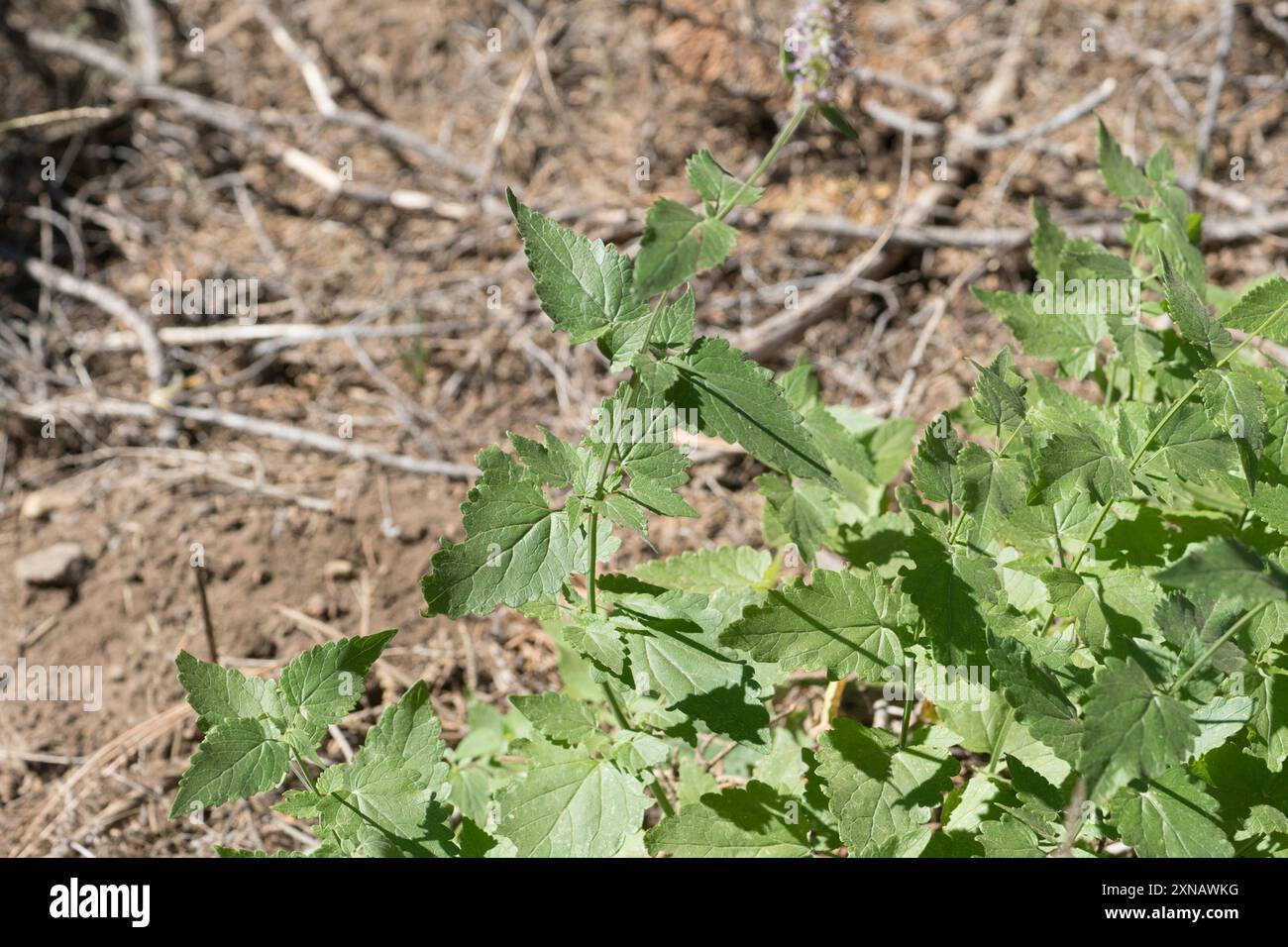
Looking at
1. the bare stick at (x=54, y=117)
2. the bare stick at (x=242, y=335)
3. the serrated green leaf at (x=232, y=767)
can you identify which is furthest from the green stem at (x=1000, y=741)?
the bare stick at (x=54, y=117)

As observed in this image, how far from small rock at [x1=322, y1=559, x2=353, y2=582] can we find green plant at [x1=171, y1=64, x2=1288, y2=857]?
1.54 m

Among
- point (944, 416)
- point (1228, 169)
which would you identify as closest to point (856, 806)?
point (944, 416)

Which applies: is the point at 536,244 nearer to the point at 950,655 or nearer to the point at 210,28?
the point at 950,655

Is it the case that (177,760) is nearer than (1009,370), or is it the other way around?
(1009,370)

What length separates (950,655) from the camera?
6.33 feet

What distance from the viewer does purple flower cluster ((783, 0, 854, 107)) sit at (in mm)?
1908

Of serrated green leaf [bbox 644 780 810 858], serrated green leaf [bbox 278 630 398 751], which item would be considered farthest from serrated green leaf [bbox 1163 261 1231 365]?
serrated green leaf [bbox 278 630 398 751]

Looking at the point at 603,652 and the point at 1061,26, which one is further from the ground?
the point at 1061,26

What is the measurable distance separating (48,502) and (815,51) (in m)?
3.37

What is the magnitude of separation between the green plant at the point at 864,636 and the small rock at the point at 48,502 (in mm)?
2312

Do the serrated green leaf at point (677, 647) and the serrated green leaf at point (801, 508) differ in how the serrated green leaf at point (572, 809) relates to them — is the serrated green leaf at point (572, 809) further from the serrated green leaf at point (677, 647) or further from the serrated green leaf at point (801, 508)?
the serrated green leaf at point (801, 508)

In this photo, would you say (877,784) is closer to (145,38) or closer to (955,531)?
(955,531)

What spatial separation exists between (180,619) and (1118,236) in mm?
3834

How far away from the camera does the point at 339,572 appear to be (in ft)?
11.7
